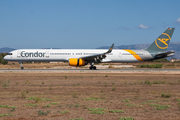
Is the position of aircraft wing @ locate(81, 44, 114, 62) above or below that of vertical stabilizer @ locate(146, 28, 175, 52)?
below

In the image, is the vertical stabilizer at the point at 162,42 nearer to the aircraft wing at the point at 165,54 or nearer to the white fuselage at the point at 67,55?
the aircraft wing at the point at 165,54

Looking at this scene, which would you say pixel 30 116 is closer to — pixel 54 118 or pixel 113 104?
pixel 54 118

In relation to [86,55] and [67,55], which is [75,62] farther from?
[86,55]

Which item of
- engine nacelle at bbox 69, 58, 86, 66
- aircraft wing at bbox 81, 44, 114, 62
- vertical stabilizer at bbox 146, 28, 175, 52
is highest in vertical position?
vertical stabilizer at bbox 146, 28, 175, 52

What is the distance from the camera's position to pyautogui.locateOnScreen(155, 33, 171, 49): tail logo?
137 feet

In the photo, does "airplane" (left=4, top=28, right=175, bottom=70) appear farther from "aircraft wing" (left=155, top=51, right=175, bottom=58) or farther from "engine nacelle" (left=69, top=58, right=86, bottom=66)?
"engine nacelle" (left=69, top=58, right=86, bottom=66)

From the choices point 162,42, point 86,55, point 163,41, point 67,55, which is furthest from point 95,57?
point 163,41

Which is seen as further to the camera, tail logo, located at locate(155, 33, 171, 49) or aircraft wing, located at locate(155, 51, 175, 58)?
tail logo, located at locate(155, 33, 171, 49)

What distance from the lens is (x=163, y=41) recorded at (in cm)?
4172

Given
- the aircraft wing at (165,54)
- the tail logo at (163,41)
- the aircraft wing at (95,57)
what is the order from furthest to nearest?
the tail logo at (163,41)
the aircraft wing at (165,54)
the aircraft wing at (95,57)

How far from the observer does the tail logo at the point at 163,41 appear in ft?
137

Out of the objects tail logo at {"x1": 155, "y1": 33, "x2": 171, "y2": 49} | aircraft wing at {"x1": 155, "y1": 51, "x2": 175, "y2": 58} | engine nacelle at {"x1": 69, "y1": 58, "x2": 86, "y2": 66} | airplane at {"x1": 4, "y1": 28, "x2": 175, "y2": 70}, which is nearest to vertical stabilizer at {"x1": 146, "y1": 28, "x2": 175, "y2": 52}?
tail logo at {"x1": 155, "y1": 33, "x2": 171, "y2": 49}

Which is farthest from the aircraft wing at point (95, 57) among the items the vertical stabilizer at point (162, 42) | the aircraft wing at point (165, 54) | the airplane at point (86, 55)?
the aircraft wing at point (165, 54)

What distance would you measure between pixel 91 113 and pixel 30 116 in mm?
2350
